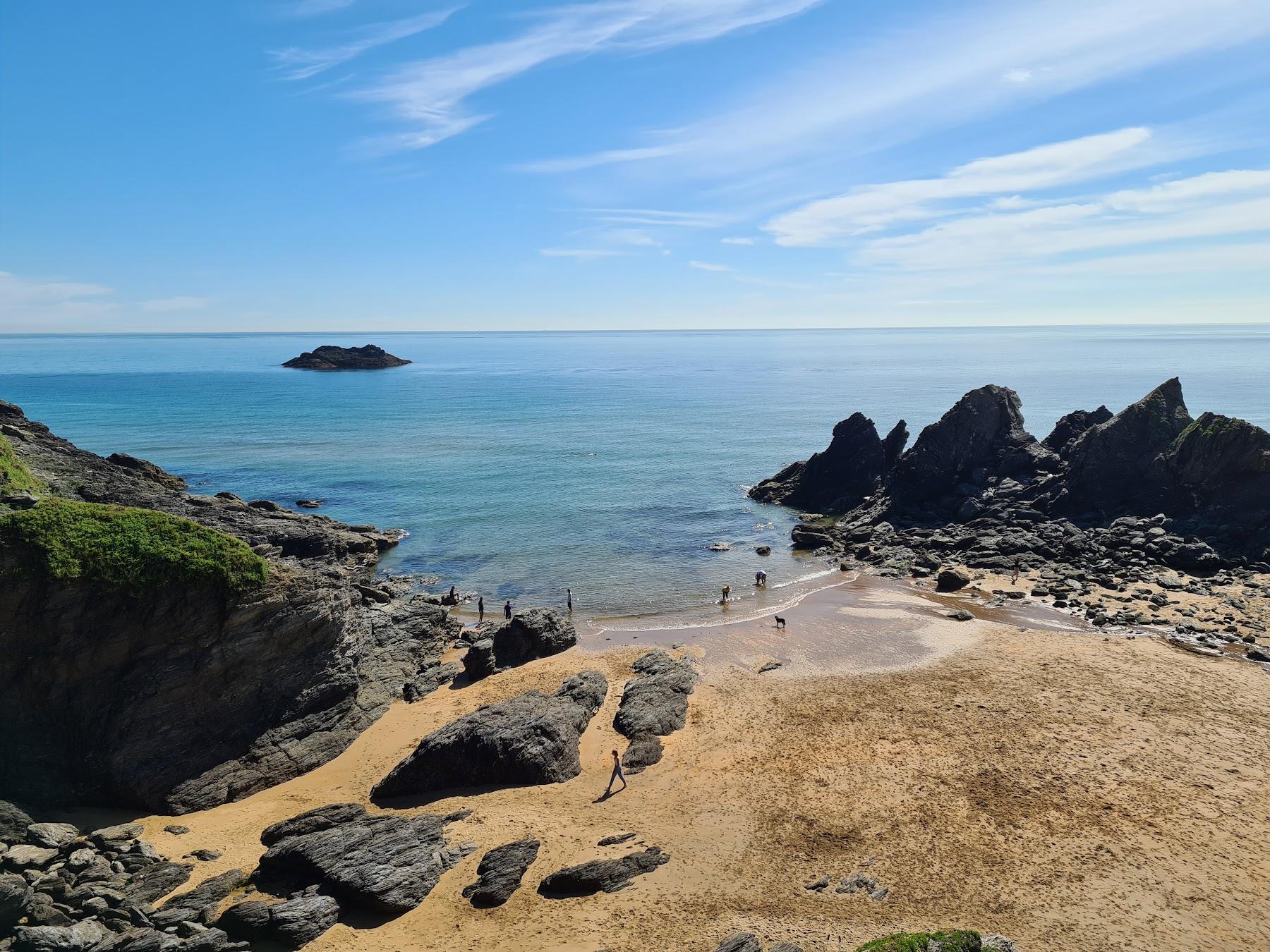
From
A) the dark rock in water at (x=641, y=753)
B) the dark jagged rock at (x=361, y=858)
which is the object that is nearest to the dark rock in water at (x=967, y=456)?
the dark rock in water at (x=641, y=753)

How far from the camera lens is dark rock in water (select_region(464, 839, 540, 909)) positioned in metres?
18.8

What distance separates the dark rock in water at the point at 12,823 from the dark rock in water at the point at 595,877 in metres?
14.1

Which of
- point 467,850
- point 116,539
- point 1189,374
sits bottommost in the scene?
point 467,850

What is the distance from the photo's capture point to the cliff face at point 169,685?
2264 cm

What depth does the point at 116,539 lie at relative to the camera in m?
23.9

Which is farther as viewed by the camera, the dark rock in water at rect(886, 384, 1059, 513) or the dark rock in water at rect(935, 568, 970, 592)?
the dark rock in water at rect(886, 384, 1059, 513)

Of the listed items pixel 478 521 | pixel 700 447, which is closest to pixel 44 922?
pixel 478 521

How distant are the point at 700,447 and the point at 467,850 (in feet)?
262

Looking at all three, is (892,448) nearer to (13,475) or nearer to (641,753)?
(641,753)

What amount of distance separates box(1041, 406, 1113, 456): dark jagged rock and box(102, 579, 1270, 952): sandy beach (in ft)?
121

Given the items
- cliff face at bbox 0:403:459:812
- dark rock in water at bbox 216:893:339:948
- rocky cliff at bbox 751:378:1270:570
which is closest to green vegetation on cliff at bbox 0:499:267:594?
cliff face at bbox 0:403:459:812

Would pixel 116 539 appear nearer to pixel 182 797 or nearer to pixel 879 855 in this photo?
pixel 182 797

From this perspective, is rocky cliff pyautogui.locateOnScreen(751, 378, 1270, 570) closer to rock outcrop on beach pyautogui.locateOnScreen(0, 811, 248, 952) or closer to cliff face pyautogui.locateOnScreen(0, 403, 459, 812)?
cliff face pyautogui.locateOnScreen(0, 403, 459, 812)

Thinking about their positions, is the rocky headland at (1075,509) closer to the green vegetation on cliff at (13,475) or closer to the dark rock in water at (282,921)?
the dark rock in water at (282,921)
